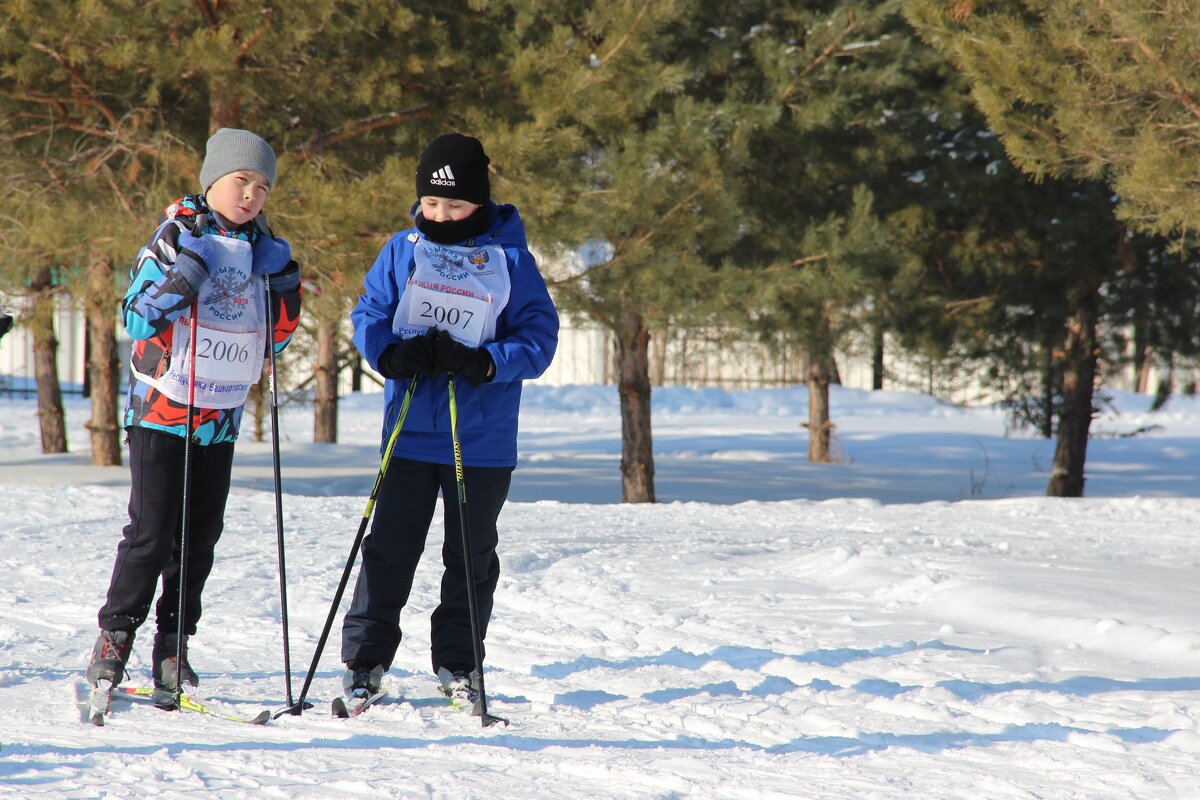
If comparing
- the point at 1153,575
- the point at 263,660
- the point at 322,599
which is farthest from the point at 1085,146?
the point at 263,660

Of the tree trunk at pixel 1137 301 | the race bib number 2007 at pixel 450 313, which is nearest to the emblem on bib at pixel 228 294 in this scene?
the race bib number 2007 at pixel 450 313

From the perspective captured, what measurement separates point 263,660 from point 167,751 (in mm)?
1199

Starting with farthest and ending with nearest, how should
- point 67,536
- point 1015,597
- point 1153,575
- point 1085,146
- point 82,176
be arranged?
point 82,176 < point 1085,146 < point 67,536 < point 1153,575 < point 1015,597

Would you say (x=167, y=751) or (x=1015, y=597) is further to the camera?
(x=1015, y=597)

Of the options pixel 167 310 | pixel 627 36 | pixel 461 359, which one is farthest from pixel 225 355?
pixel 627 36

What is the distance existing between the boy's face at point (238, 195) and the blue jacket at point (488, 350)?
1.26 ft

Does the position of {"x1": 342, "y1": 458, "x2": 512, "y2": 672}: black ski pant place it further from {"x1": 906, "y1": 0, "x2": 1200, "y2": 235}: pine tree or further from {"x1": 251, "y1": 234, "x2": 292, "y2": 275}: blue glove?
{"x1": 906, "y1": 0, "x2": 1200, "y2": 235}: pine tree

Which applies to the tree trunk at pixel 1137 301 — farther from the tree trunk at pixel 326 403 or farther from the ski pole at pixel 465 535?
the tree trunk at pixel 326 403

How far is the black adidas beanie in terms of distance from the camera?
11.0 feet

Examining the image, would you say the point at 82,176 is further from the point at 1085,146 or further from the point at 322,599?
the point at 1085,146

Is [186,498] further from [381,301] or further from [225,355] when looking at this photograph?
[381,301]

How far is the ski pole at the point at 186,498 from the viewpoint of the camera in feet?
10.5

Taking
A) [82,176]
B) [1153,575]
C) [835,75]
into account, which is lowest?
[1153,575]

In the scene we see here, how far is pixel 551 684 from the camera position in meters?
3.62
